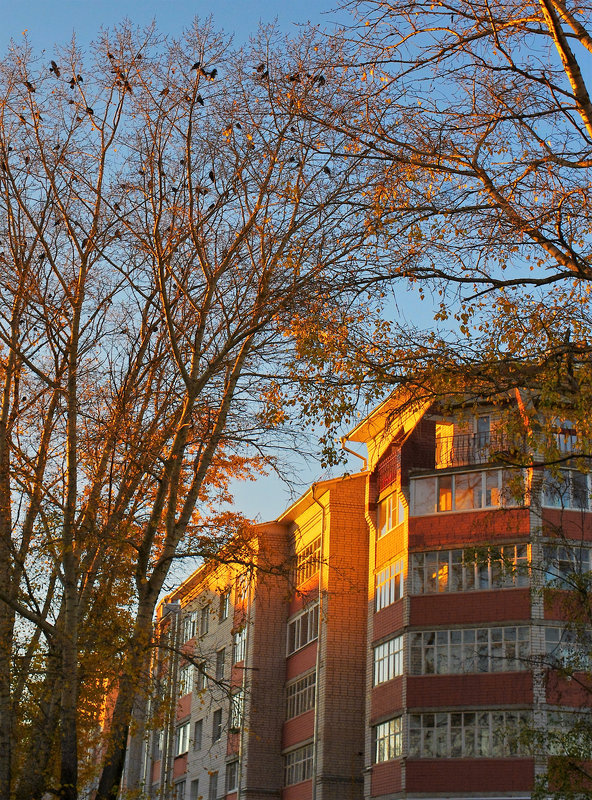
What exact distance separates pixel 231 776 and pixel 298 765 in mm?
5633

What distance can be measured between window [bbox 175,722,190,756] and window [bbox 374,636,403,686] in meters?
19.8

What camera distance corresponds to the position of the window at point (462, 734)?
29938 mm

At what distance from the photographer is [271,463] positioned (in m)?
16.7

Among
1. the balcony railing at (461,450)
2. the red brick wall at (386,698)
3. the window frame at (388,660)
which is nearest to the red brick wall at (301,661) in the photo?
the window frame at (388,660)

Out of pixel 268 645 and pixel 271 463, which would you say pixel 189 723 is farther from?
pixel 271 463

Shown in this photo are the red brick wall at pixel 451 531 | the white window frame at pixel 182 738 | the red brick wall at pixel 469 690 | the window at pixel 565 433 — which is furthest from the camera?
the white window frame at pixel 182 738

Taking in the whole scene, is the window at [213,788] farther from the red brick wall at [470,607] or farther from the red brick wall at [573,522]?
the red brick wall at [573,522]

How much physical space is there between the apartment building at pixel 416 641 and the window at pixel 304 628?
0.11 m

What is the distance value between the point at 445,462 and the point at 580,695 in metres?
8.92

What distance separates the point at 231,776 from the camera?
142ft

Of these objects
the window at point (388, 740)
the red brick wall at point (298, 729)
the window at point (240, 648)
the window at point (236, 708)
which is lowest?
the window at point (236, 708)

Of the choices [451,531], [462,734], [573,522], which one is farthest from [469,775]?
[573,522]

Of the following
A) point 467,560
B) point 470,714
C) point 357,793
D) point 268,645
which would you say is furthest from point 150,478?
point 268,645

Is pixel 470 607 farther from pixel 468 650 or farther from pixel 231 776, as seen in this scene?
pixel 231 776
